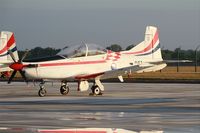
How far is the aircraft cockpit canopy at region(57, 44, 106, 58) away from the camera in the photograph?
3138cm

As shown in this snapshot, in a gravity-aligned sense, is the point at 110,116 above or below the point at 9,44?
below

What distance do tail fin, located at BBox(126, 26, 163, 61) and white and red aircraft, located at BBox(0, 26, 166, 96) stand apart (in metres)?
0.90

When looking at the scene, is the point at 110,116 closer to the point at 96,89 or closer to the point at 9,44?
the point at 96,89

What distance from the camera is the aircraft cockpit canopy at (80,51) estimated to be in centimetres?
3138

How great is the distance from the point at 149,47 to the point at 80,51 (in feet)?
21.1

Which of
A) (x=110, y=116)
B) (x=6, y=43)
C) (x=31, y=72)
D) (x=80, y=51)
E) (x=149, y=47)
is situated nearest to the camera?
(x=110, y=116)

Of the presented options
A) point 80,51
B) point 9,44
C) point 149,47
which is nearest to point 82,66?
point 80,51

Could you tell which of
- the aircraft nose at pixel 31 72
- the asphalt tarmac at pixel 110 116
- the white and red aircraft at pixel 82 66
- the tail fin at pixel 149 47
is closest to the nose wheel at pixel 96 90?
the white and red aircraft at pixel 82 66

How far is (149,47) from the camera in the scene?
36.6 metres

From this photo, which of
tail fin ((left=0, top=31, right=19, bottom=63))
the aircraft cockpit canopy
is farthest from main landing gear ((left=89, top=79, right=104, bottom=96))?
tail fin ((left=0, top=31, right=19, bottom=63))

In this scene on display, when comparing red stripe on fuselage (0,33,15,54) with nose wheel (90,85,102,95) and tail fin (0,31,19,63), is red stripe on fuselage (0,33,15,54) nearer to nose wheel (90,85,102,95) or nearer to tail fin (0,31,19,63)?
tail fin (0,31,19,63)

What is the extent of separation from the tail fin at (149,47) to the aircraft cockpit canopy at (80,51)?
3312mm

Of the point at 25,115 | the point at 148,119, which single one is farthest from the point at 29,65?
the point at 148,119

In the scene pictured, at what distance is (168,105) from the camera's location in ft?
76.0
